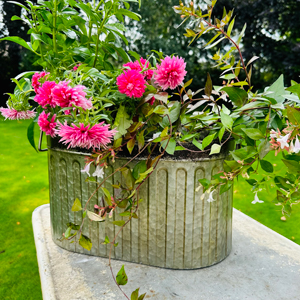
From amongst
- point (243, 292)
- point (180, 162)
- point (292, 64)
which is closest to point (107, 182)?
point (180, 162)

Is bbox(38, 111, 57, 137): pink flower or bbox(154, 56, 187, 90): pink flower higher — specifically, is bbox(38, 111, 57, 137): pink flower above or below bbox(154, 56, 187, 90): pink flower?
below

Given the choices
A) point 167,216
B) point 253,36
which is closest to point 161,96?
point 167,216

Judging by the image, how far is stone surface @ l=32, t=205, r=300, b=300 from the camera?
37.6 inches

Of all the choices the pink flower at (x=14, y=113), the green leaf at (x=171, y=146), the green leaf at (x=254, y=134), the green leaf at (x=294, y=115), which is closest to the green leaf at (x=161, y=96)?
the green leaf at (x=171, y=146)

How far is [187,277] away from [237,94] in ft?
2.37

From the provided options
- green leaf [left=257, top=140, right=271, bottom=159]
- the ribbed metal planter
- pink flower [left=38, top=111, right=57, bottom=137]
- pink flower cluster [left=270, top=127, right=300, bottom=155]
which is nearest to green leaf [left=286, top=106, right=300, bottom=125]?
pink flower cluster [left=270, top=127, right=300, bottom=155]

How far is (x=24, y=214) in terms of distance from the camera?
199 cm

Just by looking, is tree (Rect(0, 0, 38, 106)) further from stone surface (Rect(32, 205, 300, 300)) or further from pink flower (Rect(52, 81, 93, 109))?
pink flower (Rect(52, 81, 93, 109))

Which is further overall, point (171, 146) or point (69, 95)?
point (171, 146)

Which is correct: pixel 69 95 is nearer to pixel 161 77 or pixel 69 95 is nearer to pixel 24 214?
pixel 161 77

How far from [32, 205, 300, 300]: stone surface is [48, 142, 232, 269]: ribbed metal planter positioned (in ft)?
0.17

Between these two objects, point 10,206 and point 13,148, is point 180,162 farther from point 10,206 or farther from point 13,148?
point 13,148

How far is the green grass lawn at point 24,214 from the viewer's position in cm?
126

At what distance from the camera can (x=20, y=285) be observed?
1.23 metres
